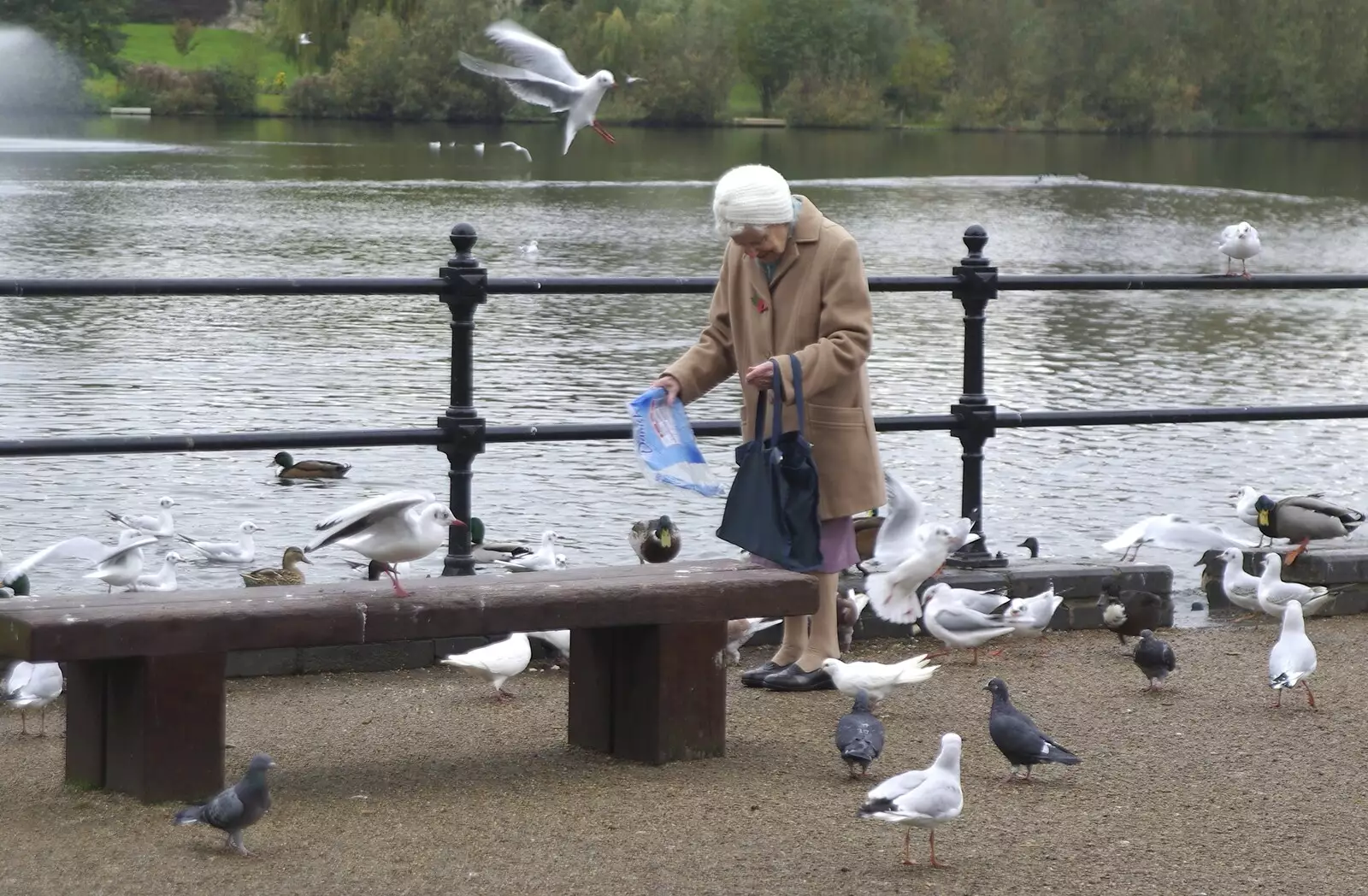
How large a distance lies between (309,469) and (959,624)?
25.6 feet

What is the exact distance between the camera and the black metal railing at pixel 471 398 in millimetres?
6656

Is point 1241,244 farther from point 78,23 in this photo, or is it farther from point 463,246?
point 78,23

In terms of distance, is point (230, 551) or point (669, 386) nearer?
point (669, 386)

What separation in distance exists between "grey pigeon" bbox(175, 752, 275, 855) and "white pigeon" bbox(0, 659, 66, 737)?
4.52 ft

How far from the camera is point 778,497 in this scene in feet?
19.3

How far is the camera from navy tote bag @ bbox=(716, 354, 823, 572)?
5.85 m

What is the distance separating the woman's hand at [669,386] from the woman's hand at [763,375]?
35 centimetres

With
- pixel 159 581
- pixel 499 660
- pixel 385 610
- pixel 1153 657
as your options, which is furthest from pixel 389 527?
pixel 159 581

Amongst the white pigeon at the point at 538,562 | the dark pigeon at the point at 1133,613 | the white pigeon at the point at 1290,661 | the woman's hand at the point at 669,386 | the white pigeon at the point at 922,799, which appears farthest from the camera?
the white pigeon at the point at 538,562

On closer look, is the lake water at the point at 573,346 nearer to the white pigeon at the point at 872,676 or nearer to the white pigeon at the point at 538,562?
the white pigeon at the point at 538,562

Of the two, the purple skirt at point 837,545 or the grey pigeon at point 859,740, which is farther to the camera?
the purple skirt at point 837,545

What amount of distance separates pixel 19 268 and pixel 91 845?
2127cm

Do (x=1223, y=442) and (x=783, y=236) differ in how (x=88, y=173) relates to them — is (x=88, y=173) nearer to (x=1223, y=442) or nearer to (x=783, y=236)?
(x=1223, y=442)

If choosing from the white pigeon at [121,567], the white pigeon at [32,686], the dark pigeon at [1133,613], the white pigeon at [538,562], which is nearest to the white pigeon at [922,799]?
the white pigeon at [32,686]
